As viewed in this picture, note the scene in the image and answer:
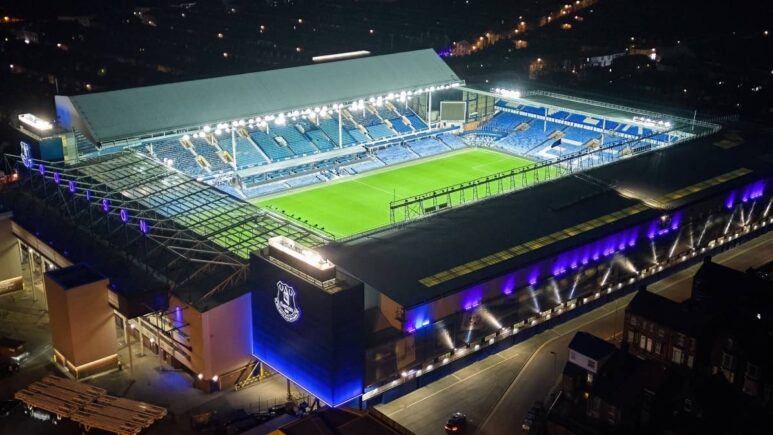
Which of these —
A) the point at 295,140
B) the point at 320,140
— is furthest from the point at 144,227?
the point at 320,140

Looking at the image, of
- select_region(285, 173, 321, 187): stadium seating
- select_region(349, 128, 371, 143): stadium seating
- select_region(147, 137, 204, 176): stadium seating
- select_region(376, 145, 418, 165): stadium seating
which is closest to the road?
select_region(285, 173, 321, 187): stadium seating

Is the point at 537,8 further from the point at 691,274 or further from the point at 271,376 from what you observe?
the point at 271,376

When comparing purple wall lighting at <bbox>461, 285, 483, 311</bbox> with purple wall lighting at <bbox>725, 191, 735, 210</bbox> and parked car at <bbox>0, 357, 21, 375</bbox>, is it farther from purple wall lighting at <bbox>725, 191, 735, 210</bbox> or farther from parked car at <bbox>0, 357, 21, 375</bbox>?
purple wall lighting at <bbox>725, 191, 735, 210</bbox>

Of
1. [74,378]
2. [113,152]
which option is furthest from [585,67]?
[74,378]

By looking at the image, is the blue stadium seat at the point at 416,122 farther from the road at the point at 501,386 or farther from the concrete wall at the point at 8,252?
the concrete wall at the point at 8,252

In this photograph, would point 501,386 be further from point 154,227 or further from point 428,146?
point 428,146
